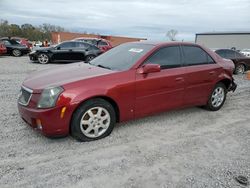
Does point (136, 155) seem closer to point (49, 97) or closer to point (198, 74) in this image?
point (49, 97)

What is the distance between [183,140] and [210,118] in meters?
1.38

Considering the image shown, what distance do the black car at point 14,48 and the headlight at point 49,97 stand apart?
17.4 m

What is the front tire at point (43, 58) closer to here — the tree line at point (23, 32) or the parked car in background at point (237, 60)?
the parked car in background at point (237, 60)

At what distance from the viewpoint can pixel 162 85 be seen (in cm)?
448

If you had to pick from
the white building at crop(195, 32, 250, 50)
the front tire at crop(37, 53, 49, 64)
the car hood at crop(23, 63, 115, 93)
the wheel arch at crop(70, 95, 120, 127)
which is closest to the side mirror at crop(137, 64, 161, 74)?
the car hood at crop(23, 63, 115, 93)

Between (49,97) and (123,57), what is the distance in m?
1.67

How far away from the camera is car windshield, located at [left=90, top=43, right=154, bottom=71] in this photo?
439 cm

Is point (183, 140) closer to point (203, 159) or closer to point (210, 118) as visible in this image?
point (203, 159)

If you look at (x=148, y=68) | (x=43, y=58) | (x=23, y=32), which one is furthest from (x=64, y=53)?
(x=23, y=32)

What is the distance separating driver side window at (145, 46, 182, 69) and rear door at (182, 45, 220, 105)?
182 mm

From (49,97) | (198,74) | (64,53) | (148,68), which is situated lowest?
(64,53)

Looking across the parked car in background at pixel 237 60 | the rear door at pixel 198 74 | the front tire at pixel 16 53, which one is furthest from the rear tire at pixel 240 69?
the front tire at pixel 16 53

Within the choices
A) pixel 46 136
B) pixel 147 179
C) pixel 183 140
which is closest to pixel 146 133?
pixel 183 140

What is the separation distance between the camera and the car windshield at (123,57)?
4391 mm
